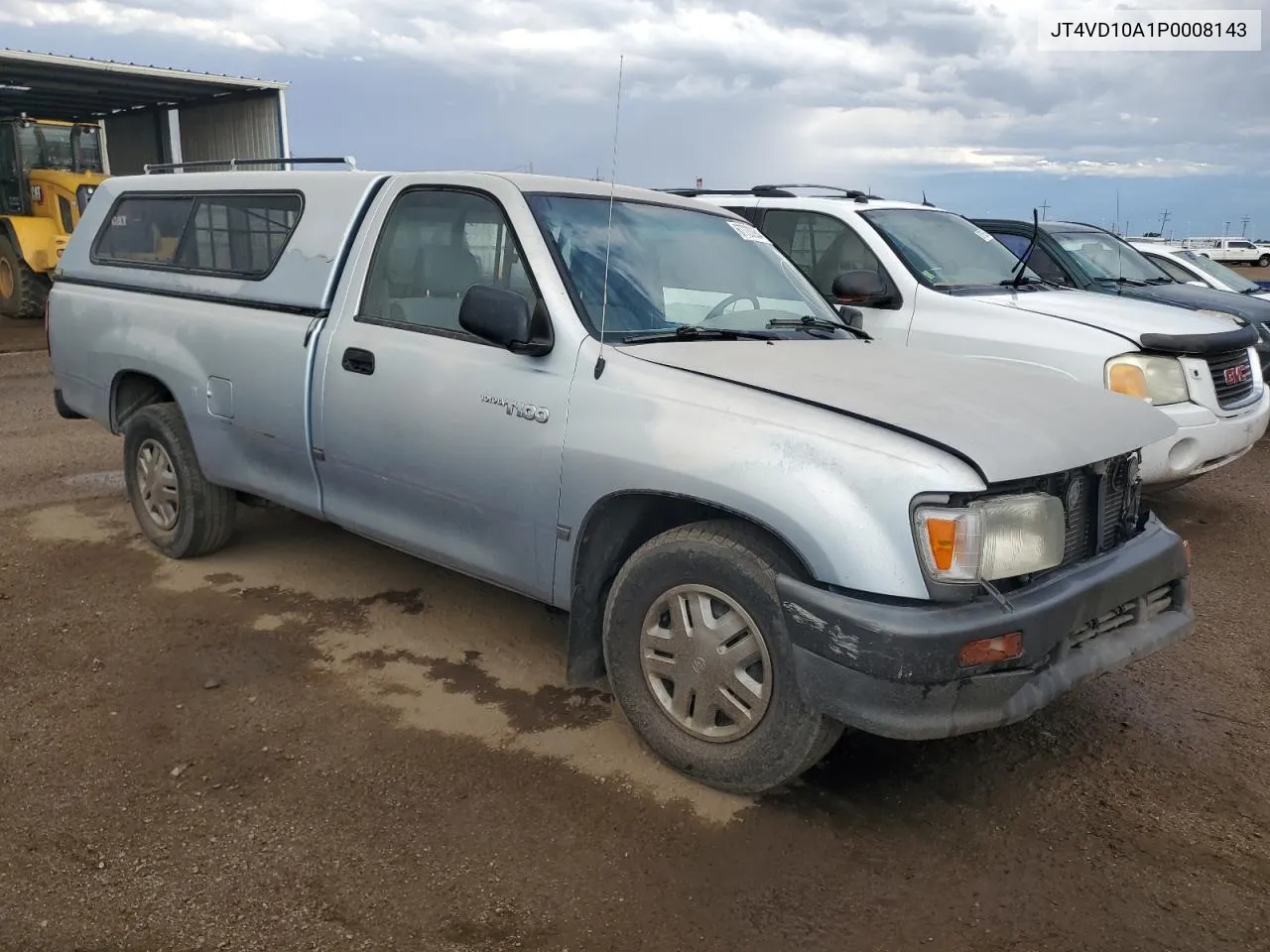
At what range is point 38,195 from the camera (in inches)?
593

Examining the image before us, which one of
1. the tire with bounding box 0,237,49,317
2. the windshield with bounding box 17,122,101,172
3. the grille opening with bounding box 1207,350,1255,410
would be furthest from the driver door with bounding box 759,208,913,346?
the windshield with bounding box 17,122,101,172

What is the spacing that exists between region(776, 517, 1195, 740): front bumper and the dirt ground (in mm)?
463

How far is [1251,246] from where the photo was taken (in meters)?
44.2

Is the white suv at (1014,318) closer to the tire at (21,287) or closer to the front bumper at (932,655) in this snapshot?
the front bumper at (932,655)

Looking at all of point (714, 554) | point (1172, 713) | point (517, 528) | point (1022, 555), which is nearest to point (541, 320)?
point (517, 528)

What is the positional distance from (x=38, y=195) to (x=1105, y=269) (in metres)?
14.2

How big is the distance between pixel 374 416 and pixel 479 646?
3.46 feet

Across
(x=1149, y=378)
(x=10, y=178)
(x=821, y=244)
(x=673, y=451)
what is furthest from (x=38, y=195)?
(x=673, y=451)

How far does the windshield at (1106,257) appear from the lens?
8648 millimetres

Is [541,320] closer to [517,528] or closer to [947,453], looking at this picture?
[517,528]

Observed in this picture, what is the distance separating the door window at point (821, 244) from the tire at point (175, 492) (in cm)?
371

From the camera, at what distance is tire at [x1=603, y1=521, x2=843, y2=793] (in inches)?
116

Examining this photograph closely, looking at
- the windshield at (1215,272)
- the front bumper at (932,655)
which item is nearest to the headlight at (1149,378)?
the front bumper at (932,655)

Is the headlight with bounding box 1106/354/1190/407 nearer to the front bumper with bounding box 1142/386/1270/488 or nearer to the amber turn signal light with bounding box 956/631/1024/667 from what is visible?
the front bumper with bounding box 1142/386/1270/488
